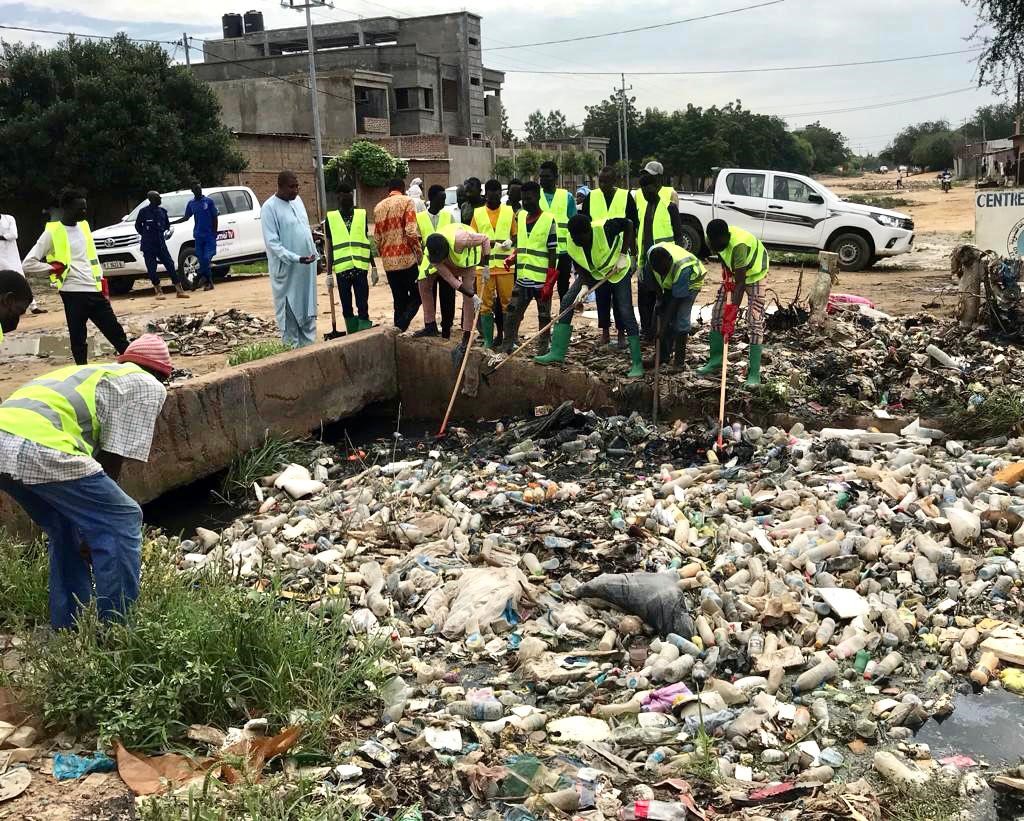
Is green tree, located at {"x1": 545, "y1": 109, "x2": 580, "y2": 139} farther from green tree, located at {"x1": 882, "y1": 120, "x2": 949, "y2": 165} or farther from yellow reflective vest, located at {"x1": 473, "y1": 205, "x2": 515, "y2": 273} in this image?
yellow reflective vest, located at {"x1": 473, "y1": 205, "x2": 515, "y2": 273}

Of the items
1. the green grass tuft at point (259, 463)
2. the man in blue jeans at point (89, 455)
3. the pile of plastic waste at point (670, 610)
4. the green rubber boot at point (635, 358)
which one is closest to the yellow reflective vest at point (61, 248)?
the green grass tuft at point (259, 463)

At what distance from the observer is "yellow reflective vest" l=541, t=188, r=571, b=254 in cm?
812

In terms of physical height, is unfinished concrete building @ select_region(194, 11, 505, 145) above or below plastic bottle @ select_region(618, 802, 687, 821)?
Result: above

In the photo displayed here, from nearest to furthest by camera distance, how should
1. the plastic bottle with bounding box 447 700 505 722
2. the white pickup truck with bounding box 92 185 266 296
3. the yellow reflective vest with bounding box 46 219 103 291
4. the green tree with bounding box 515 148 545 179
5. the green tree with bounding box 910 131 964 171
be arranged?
the plastic bottle with bounding box 447 700 505 722, the yellow reflective vest with bounding box 46 219 103 291, the white pickup truck with bounding box 92 185 266 296, the green tree with bounding box 515 148 545 179, the green tree with bounding box 910 131 964 171

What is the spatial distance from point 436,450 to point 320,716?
4273 millimetres

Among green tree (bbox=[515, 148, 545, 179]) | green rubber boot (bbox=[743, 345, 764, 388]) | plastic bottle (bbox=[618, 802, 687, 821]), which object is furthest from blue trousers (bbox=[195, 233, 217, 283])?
green tree (bbox=[515, 148, 545, 179])

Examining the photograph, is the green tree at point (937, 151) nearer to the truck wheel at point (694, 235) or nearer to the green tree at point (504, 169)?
the green tree at point (504, 169)

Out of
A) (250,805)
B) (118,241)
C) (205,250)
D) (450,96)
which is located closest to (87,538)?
(250,805)

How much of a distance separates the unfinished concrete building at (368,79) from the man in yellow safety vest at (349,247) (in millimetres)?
25938

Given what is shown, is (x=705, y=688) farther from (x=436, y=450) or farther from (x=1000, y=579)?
(x=436, y=450)

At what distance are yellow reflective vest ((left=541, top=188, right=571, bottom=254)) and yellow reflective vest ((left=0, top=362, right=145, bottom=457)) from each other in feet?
16.4

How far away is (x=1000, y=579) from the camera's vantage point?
4719mm

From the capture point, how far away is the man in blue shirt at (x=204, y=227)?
12.9 m

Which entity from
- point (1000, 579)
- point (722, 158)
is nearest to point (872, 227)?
point (1000, 579)
